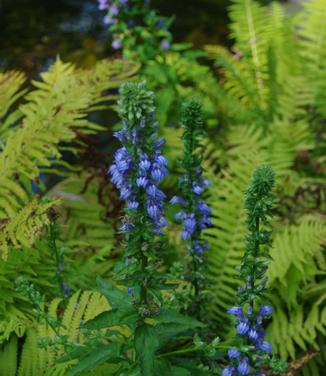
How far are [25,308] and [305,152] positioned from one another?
2419mm

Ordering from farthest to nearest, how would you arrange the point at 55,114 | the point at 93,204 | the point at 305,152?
1. the point at 305,152
2. the point at 93,204
3. the point at 55,114

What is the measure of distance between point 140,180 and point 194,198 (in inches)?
33.3

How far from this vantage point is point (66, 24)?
27.5ft

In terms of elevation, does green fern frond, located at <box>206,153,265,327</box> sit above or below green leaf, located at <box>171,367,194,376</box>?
above

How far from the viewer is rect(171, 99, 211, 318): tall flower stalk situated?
8.91 feet

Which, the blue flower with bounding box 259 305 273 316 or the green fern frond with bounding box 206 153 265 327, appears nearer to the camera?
the blue flower with bounding box 259 305 273 316

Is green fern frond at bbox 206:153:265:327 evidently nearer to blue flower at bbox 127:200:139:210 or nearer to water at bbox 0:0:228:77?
blue flower at bbox 127:200:139:210

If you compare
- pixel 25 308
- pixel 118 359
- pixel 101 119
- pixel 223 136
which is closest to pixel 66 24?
pixel 101 119

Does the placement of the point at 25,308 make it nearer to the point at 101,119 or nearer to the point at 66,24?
the point at 101,119

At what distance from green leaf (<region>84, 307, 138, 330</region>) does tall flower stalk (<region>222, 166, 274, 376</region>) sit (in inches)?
17.5

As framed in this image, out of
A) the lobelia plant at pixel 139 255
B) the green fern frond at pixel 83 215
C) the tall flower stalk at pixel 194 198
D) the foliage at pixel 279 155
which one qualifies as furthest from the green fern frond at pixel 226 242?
the lobelia plant at pixel 139 255

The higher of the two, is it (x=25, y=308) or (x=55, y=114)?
(x=55, y=114)

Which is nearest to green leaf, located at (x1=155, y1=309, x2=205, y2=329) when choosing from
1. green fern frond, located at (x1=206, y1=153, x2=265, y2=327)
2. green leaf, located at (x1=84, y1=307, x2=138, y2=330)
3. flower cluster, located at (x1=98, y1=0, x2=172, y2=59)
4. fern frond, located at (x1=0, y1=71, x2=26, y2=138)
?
green leaf, located at (x1=84, y1=307, x2=138, y2=330)

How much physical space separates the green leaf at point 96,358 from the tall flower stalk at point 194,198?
737 mm
